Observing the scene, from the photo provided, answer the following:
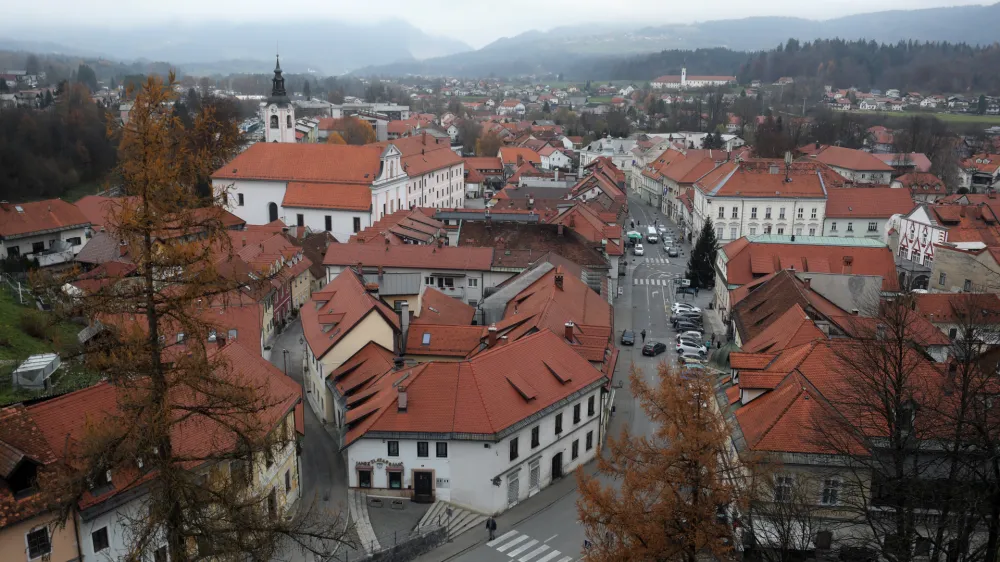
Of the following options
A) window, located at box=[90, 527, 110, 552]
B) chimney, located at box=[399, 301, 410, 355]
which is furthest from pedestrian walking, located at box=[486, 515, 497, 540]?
window, located at box=[90, 527, 110, 552]

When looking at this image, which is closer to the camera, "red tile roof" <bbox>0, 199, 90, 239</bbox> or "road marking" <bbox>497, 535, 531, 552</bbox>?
"road marking" <bbox>497, 535, 531, 552</bbox>

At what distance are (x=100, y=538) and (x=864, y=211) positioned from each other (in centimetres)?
6279

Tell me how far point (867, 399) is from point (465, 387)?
12580mm

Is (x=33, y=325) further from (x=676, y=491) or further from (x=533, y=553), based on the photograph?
(x=676, y=491)

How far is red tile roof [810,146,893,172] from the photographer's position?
93750 millimetres

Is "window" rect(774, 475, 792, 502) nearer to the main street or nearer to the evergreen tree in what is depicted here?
the main street

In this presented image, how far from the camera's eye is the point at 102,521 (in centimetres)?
1909

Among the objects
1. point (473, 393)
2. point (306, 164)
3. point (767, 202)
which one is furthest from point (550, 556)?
point (306, 164)

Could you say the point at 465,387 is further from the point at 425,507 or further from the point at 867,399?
the point at 867,399

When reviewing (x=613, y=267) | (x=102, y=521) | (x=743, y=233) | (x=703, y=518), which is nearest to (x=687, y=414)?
(x=703, y=518)

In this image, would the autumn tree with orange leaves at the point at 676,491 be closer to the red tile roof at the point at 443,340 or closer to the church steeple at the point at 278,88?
the red tile roof at the point at 443,340

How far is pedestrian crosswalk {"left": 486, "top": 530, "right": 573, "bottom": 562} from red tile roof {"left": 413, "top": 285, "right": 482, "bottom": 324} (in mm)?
12840

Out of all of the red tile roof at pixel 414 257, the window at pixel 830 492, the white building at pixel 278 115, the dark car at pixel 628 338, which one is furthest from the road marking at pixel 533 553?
the white building at pixel 278 115

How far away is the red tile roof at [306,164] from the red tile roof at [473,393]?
40079mm
